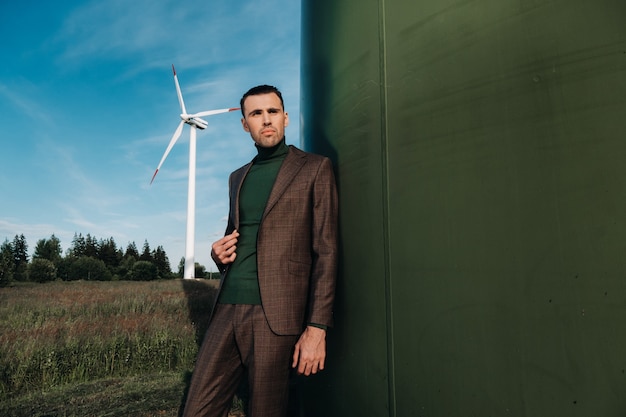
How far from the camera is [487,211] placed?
1607 millimetres

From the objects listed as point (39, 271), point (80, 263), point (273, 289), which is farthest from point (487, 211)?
point (80, 263)

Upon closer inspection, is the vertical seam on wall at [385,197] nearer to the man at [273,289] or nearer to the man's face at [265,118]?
the man at [273,289]

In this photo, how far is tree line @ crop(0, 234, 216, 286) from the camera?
132ft

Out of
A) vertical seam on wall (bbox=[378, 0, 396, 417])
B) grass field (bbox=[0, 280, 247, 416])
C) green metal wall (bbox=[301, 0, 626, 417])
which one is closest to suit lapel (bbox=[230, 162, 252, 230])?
green metal wall (bbox=[301, 0, 626, 417])

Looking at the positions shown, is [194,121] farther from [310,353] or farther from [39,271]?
[310,353]

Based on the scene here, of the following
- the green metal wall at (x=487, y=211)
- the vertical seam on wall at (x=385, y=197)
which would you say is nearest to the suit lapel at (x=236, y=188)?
the green metal wall at (x=487, y=211)

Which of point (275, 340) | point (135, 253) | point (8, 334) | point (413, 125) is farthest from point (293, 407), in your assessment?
point (135, 253)

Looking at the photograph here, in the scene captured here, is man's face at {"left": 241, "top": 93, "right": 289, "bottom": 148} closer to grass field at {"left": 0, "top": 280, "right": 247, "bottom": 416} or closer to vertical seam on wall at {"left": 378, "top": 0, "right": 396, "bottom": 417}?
vertical seam on wall at {"left": 378, "top": 0, "right": 396, "bottom": 417}

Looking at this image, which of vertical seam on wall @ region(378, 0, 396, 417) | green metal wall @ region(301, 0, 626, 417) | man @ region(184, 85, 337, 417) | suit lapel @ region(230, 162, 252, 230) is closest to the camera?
green metal wall @ region(301, 0, 626, 417)

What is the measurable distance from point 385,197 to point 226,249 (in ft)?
3.06

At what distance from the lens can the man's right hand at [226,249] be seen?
7.66 feet

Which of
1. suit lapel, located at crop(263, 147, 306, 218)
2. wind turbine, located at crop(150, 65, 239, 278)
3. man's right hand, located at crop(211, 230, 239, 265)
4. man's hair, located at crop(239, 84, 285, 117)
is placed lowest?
man's right hand, located at crop(211, 230, 239, 265)

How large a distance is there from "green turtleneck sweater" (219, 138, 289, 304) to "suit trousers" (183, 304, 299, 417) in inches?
2.7

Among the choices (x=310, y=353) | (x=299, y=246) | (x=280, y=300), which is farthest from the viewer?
(x=299, y=246)
